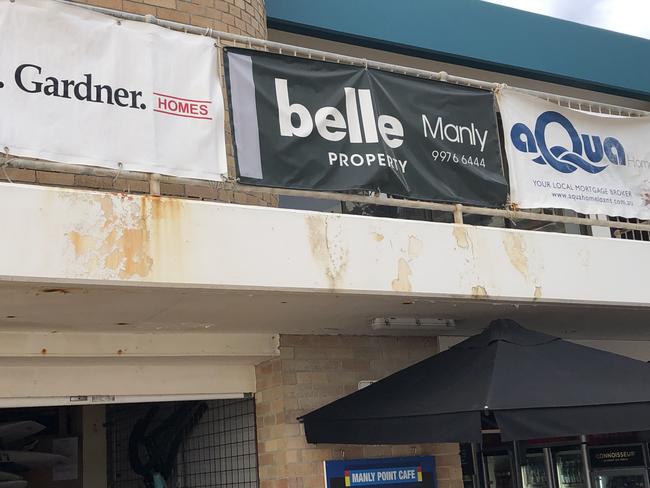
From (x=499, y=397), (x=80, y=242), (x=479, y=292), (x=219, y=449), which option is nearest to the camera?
(x=80, y=242)

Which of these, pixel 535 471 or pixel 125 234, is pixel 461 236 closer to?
pixel 125 234

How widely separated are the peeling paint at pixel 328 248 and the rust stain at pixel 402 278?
0.40 meters

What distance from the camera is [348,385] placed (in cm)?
739

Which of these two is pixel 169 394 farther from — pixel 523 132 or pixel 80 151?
pixel 523 132

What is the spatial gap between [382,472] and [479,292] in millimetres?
1976

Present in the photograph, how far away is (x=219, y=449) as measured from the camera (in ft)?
25.9

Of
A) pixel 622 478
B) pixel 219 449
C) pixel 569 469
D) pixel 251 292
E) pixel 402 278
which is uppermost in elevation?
pixel 402 278

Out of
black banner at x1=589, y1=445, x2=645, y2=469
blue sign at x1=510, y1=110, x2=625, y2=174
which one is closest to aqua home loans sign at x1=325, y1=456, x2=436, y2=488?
blue sign at x1=510, y1=110, x2=625, y2=174

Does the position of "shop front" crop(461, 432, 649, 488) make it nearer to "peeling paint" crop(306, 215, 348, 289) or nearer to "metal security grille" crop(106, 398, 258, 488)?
"metal security grille" crop(106, 398, 258, 488)

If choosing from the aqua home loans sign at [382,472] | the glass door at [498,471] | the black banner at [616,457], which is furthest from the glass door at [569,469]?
the aqua home loans sign at [382,472]

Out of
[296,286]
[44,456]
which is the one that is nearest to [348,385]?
[296,286]

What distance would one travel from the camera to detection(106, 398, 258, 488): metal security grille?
7453mm

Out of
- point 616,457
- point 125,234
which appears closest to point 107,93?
point 125,234

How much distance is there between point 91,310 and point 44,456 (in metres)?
4.68
